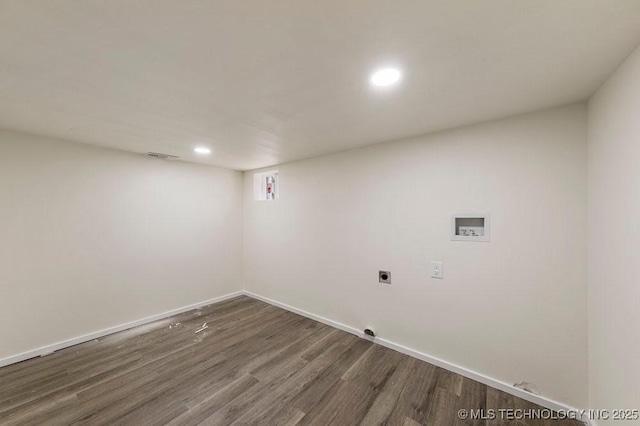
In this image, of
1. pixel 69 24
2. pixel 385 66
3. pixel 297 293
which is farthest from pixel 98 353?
pixel 385 66

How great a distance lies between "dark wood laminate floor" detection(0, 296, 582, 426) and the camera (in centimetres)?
176

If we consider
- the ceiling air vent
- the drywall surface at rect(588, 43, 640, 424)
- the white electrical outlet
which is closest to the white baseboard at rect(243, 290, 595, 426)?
the drywall surface at rect(588, 43, 640, 424)

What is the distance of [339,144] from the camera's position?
109 inches

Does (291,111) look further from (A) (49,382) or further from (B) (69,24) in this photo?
(A) (49,382)

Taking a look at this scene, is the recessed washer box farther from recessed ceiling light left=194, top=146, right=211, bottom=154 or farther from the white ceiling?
recessed ceiling light left=194, top=146, right=211, bottom=154

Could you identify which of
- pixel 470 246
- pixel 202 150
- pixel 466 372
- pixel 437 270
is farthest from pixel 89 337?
pixel 470 246

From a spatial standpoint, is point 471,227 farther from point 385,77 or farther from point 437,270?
point 385,77

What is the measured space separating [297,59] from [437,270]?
216 centimetres

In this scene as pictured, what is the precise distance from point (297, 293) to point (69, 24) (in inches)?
133

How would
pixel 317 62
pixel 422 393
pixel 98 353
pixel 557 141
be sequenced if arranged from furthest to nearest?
pixel 98 353 → pixel 422 393 → pixel 557 141 → pixel 317 62

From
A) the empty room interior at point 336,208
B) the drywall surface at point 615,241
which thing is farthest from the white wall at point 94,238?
the drywall surface at point 615,241

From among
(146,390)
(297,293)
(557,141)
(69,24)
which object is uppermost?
(69,24)

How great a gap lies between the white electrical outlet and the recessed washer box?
0.96 ft

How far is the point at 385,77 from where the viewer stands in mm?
1405
